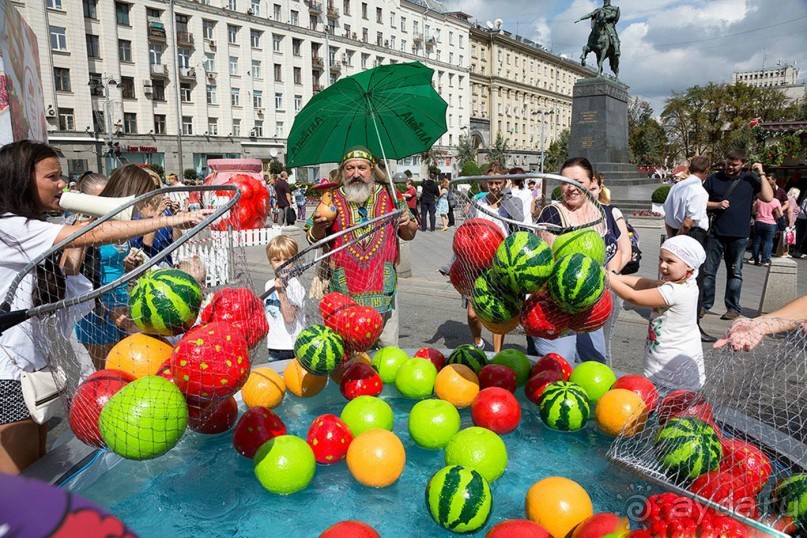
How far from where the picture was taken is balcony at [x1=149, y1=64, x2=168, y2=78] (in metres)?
48.9

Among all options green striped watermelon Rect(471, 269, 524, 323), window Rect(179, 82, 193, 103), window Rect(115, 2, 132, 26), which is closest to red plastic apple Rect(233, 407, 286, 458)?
green striped watermelon Rect(471, 269, 524, 323)

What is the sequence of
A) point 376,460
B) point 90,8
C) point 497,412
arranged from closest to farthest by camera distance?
point 376,460 → point 497,412 → point 90,8

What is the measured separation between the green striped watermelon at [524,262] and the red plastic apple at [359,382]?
5.18 ft

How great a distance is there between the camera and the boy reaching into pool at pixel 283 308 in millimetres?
4309

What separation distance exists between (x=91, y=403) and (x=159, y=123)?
54057 mm

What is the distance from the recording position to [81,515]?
86cm

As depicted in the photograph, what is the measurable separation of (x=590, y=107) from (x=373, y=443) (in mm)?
23903

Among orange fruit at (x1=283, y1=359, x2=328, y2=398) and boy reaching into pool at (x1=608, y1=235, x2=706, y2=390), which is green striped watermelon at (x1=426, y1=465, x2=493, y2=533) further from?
boy reaching into pool at (x1=608, y1=235, x2=706, y2=390)

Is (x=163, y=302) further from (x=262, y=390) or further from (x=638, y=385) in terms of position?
(x=638, y=385)

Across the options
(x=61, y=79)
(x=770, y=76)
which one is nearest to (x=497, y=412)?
(x=61, y=79)

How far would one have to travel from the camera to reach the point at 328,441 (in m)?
3.27

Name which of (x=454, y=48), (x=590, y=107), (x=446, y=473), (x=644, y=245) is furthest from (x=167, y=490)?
(x=454, y=48)

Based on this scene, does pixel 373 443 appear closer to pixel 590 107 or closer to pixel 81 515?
pixel 81 515

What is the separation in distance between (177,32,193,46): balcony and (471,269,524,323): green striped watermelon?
56.4 metres
